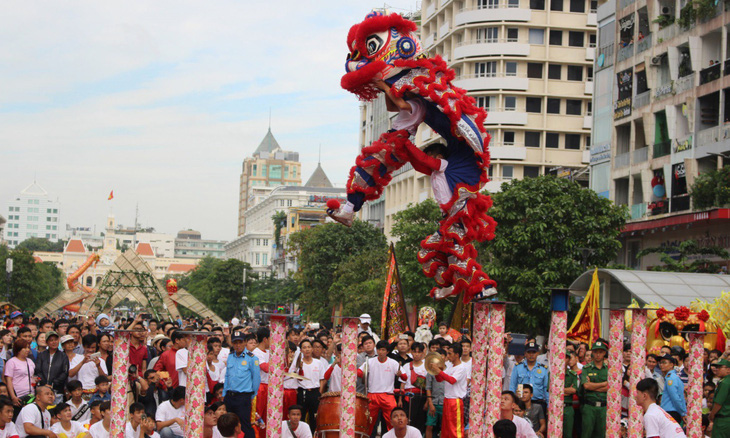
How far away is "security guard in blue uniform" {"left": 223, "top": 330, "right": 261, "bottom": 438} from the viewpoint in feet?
47.4

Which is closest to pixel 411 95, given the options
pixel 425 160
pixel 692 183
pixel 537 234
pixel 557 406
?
pixel 425 160

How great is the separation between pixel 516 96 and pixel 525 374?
44830 millimetres

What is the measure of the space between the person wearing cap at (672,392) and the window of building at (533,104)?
45311mm

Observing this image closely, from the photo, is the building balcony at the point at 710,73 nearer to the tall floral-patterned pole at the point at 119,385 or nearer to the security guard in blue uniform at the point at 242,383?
the security guard in blue uniform at the point at 242,383

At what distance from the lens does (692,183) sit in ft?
111

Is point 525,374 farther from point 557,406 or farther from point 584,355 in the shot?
point 557,406

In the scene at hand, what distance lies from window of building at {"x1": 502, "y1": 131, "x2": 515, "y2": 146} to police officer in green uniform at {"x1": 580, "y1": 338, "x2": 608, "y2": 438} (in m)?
44.5

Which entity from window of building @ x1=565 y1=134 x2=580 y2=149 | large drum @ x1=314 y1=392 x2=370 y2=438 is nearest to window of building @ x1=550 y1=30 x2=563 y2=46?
window of building @ x1=565 y1=134 x2=580 y2=149

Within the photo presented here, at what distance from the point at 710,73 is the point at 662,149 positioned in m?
4.13

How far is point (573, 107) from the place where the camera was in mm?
58531

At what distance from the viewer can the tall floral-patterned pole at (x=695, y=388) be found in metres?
12.5

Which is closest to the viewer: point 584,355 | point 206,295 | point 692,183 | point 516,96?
point 584,355

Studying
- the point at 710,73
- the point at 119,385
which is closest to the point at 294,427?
the point at 119,385

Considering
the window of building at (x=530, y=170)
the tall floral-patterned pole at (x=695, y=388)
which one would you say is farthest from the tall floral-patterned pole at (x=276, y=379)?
the window of building at (x=530, y=170)
